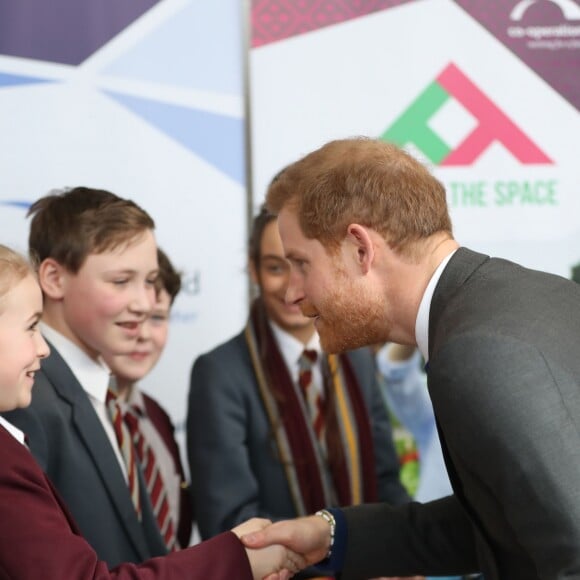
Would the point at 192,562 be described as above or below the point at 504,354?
below

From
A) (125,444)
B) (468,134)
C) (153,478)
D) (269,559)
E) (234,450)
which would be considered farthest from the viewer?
(468,134)

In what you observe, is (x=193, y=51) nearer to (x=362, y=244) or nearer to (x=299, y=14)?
(x=299, y=14)

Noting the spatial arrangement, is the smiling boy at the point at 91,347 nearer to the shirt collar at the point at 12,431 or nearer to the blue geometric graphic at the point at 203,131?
the shirt collar at the point at 12,431

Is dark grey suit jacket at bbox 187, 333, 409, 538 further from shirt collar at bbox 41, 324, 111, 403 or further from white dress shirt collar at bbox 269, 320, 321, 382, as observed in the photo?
shirt collar at bbox 41, 324, 111, 403

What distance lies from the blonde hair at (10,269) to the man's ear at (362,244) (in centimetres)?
60

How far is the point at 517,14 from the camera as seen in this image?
3.85 m

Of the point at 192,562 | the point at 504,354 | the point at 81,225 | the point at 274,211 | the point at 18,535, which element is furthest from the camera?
the point at 81,225

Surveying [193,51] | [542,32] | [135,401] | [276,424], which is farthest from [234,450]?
[542,32]

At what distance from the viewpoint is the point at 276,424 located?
272cm

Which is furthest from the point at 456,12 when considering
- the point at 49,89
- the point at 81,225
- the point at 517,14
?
the point at 81,225

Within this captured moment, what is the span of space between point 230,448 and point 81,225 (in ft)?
2.25

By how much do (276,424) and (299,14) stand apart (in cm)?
167

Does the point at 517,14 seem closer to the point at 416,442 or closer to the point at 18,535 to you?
the point at 416,442

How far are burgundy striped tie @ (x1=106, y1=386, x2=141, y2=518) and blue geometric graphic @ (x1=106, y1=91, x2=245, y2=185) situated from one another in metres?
1.43
